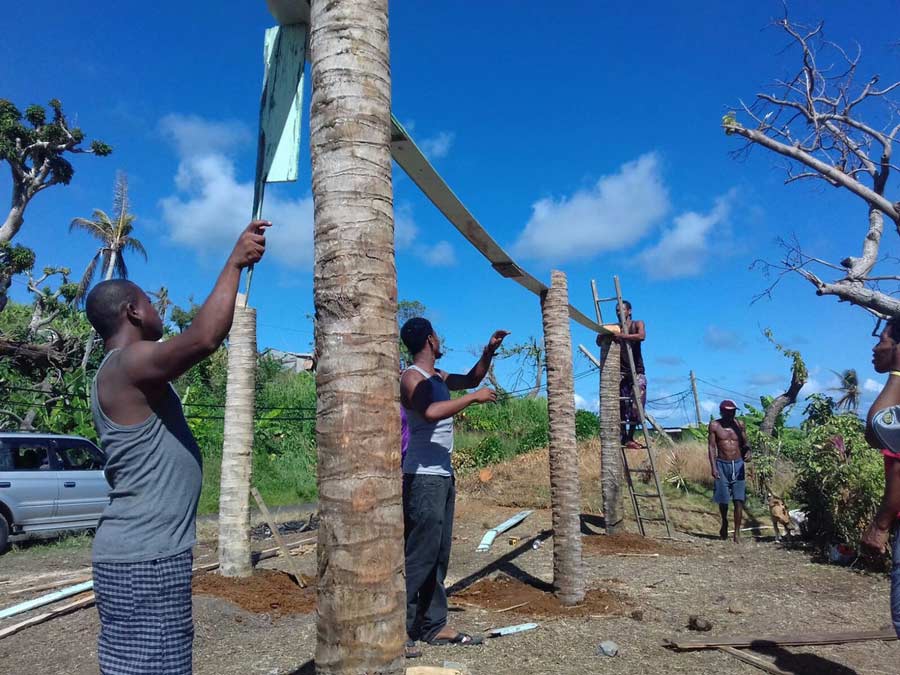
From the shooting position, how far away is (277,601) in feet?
20.7

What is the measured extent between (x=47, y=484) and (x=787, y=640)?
399 inches

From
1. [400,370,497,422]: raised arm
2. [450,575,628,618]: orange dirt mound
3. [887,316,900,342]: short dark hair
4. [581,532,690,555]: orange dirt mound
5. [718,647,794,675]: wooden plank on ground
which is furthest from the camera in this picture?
[581,532,690,555]: orange dirt mound

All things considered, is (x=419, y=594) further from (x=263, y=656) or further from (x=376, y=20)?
(x=376, y=20)

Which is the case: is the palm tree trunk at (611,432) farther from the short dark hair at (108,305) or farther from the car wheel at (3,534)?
the car wheel at (3,534)

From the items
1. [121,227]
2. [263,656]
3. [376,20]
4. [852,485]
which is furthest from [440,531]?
[121,227]

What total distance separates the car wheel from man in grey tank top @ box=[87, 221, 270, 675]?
931 centimetres

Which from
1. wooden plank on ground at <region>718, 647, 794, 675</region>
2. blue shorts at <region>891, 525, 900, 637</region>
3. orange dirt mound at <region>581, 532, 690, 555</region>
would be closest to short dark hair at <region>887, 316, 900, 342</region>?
blue shorts at <region>891, 525, 900, 637</region>

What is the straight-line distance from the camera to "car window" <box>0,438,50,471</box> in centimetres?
1030

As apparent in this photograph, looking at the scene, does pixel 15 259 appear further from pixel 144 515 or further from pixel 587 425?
pixel 587 425

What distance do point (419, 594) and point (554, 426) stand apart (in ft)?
6.41

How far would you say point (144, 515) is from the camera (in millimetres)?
2373

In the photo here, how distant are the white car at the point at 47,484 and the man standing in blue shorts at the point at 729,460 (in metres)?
8.75

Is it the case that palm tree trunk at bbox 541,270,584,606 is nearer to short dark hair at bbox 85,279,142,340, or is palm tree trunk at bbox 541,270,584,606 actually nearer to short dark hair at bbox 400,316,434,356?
short dark hair at bbox 400,316,434,356

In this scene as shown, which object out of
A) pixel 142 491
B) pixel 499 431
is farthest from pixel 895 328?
pixel 499 431
